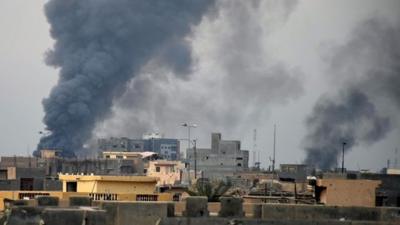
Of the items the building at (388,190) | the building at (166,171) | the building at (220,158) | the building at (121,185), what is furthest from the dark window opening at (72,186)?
the building at (220,158)

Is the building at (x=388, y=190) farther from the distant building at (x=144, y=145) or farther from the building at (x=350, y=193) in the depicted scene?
the distant building at (x=144, y=145)

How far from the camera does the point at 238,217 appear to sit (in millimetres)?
17609

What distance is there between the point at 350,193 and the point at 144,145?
9253cm

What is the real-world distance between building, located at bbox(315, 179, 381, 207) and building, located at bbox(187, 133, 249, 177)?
47978 millimetres

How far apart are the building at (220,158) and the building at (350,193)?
48.0 meters

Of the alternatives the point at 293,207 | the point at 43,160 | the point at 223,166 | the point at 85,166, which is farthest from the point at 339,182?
the point at 223,166

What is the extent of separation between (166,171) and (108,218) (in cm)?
5750

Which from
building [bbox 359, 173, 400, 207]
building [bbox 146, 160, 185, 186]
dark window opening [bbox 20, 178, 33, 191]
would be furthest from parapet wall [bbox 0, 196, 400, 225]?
building [bbox 146, 160, 185, 186]

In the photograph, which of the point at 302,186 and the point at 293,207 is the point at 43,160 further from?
the point at 293,207

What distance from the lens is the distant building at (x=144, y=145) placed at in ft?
357

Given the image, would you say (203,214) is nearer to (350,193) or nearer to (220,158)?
(350,193)

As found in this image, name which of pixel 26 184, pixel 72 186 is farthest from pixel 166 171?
pixel 72 186

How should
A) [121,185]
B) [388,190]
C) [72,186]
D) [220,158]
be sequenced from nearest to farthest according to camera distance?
[388,190]
[121,185]
[72,186]
[220,158]

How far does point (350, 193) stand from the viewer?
2586 centimetres
